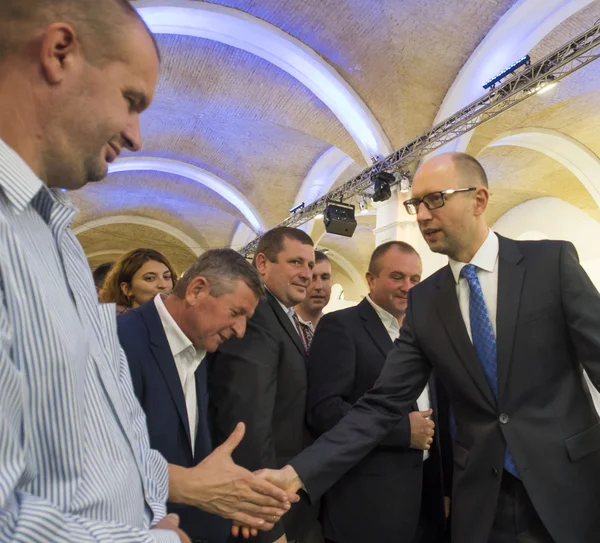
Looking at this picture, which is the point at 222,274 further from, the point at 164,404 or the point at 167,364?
the point at 164,404

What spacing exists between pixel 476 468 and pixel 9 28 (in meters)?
1.79

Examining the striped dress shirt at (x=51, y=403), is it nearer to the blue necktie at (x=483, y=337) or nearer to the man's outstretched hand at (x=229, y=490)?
the man's outstretched hand at (x=229, y=490)

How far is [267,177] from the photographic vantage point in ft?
38.2

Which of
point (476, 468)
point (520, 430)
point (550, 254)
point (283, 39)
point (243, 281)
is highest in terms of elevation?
point (283, 39)

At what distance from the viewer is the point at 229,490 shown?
1.52 m

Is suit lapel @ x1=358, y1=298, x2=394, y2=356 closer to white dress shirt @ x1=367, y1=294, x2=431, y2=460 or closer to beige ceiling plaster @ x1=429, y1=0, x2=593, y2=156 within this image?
white dress shirt @ x1=367, y1=294, x2=431, y2=460

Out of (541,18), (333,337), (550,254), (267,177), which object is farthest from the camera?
(267,177)

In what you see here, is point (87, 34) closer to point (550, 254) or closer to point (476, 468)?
point (550, 254)

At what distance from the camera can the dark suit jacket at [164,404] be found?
1719mm

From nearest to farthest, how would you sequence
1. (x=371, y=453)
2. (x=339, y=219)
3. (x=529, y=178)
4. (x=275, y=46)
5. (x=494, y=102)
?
(x=371, y=453) → (x=494, y=102) → (x=275, y=46) → (x=339, y=219) → (x=529, y=178)

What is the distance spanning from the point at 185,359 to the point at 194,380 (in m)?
0.10

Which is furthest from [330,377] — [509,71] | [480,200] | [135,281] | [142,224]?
[142,224]

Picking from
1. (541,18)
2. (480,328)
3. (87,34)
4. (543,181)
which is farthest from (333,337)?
(543,181)

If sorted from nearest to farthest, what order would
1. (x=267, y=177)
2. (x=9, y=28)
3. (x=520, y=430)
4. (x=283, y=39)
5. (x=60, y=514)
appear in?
(x=60, y=514)
(x=9, y=28)
(x=520, y=430)
(x=283, y=39)
(x=267, y=177)
